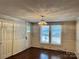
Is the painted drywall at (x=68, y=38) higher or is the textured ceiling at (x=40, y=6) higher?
the textured ceiling at (x=40, y=6)

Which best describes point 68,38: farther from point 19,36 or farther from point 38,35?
point 19,36

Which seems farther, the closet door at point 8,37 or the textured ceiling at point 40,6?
the closet door at point 8,37

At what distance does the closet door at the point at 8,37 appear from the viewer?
14.1 ft

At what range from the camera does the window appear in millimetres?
6469

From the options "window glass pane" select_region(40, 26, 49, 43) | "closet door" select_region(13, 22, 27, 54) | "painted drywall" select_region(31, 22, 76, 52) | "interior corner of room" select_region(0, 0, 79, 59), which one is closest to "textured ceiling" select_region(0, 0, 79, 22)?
"interior corner of room" select_region(0, 0, 79, 59)

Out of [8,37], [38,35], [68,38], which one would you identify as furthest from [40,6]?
[38,35]

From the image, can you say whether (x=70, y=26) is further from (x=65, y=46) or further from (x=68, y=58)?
(x=68, y=58)

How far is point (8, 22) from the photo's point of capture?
14.9 ft

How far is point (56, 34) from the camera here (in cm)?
658

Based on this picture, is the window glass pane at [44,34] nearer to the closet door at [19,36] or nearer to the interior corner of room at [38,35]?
the interior corner of room at [38,35]

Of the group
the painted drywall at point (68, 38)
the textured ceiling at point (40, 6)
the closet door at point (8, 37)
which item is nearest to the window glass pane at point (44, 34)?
the painted drywall at point (68, 38)

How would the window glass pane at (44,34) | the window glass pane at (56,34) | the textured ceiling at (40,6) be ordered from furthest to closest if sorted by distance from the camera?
1. the window glass pane at (44,34)
2. the window glass pane at (56,34)
3. the textured ceiling at (40,6)

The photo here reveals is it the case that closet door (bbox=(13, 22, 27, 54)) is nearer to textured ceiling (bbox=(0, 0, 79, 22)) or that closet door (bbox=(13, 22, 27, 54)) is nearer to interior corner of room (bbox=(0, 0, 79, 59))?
interior corner of room (bbox=(0, 0, 79, 59))

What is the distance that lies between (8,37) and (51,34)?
3447 millimetres
